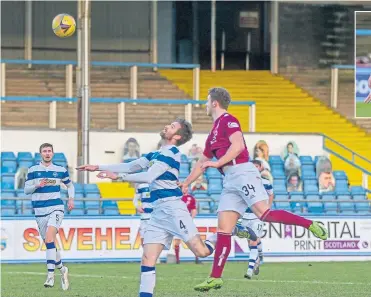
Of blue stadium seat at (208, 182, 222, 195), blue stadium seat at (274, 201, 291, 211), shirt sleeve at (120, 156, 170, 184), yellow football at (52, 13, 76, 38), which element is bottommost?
blue stadium seat at (274, 201, 291, 211)

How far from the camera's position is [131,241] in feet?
79.2

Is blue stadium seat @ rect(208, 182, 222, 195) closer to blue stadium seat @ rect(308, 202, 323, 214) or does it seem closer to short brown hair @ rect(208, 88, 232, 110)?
blue stadium seat @ rect(308, 202, 323, 214)

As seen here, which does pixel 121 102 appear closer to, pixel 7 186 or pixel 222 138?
pixel 7 186

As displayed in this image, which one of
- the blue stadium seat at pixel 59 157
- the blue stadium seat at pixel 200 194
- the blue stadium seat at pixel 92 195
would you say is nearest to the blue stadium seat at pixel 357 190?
the blue stadium seat at pixel 200 194

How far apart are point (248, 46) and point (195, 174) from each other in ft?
82.6

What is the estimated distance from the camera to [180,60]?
120 ft

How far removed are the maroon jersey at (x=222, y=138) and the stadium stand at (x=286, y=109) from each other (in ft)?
61.0

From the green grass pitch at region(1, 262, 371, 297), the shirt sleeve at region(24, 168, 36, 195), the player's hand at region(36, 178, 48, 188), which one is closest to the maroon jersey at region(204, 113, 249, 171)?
the green grass pitch at region(1, 262, 371, 297)

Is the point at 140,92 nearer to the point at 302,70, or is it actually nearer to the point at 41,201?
the point at 302,70

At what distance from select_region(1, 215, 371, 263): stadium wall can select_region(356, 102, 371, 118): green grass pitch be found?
2.16 m

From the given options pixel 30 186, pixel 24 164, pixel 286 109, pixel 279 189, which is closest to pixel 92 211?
pixel 24 164

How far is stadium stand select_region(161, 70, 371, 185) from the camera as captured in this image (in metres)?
32.8

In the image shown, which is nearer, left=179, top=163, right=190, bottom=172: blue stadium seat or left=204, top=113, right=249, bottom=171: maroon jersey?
left=204, top=113, right=249, bottom=171: maroon jersey

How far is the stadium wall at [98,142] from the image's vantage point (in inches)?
1094
